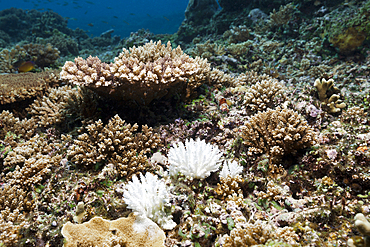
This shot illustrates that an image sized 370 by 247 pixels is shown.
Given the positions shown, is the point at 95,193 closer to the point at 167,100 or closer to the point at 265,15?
the point at 167,100

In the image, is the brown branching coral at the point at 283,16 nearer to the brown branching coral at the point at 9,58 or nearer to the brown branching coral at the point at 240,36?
the brown branching coral at the point at 240,36

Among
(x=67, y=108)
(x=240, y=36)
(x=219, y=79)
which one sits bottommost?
(x=67, y=108)

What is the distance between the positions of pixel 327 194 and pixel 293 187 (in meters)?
0.41

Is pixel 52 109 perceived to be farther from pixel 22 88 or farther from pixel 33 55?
pixel 33 55

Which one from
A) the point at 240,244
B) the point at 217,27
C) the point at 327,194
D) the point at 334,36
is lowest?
the point at 240,244

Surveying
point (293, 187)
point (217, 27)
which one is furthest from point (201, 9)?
point (293, 187)

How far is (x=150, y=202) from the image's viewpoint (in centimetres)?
246

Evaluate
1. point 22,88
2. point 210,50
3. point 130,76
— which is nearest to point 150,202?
point 130,76

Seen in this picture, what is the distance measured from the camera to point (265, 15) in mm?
12273

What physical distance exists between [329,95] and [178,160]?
13.2 ft

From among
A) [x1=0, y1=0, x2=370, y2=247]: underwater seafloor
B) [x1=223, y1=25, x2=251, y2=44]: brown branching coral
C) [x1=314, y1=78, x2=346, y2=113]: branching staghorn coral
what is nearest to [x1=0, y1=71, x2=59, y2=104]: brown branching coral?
[x1=0, y1=0, x2=370, y2=247]: underwater seafloor

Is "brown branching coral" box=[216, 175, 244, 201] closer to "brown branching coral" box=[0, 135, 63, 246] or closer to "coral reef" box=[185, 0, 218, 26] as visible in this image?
"brown branching coral" box=[0, 135, 63, 246]

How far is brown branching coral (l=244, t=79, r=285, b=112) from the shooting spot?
4258 mm

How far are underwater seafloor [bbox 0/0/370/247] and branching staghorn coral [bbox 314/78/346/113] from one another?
0.08ft
